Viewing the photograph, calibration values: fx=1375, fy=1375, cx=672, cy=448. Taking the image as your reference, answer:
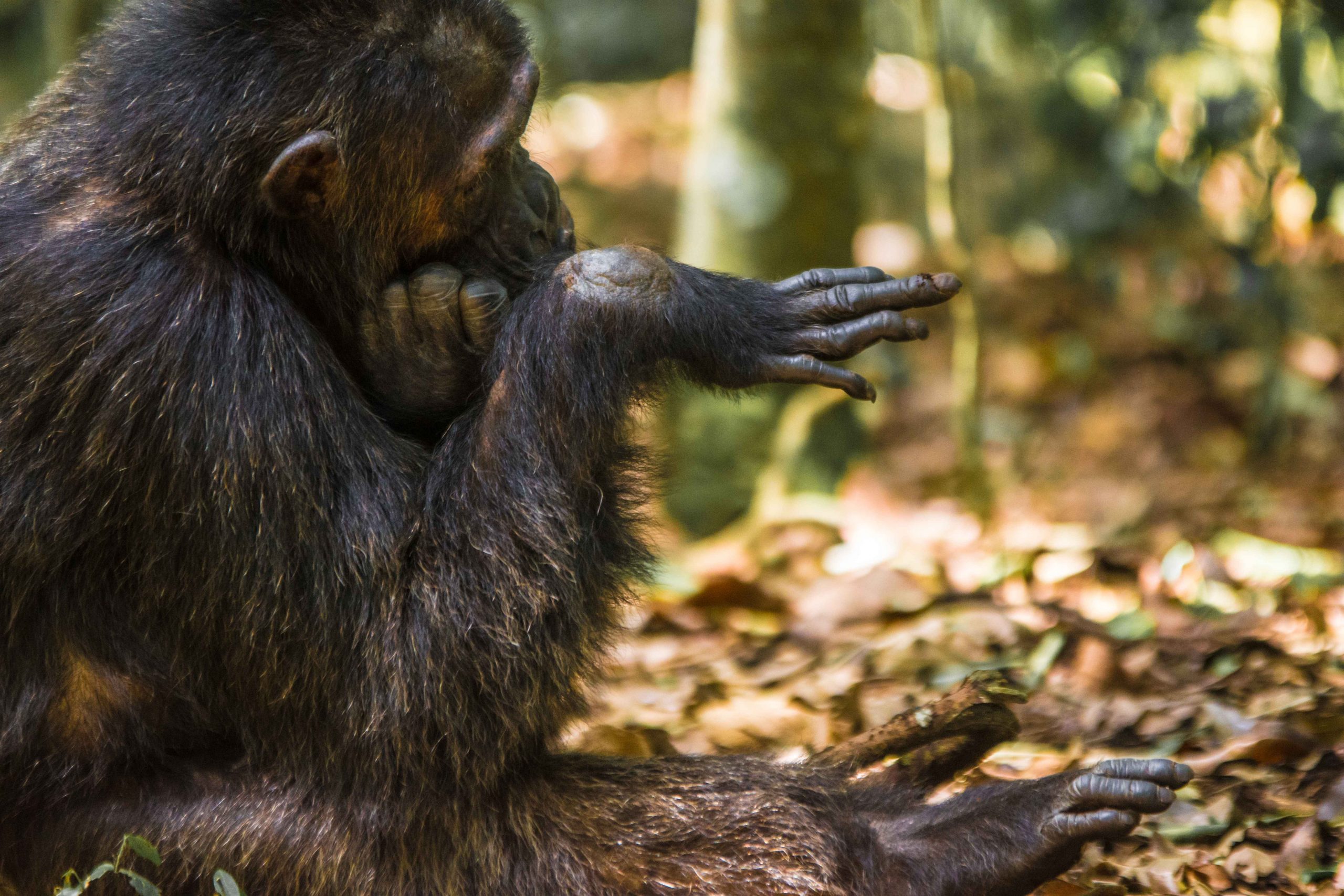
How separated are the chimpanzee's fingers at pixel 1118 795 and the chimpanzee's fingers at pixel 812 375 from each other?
104cm

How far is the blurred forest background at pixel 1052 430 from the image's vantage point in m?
4.46

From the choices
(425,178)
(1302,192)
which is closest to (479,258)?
(425,178)

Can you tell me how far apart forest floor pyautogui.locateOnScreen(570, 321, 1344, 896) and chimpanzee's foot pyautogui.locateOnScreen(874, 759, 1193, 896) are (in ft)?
1.29

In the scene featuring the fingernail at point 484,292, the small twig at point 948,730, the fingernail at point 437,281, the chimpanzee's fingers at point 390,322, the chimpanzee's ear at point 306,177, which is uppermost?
the chimpanzee's ear at point 306,177

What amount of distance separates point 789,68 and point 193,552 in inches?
186

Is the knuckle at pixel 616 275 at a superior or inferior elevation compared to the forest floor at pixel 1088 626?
superior

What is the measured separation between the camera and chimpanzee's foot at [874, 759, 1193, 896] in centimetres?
319

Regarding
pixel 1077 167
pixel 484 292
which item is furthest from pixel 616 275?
pixel 1077 167

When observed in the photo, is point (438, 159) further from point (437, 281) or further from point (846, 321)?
point (846, 321)

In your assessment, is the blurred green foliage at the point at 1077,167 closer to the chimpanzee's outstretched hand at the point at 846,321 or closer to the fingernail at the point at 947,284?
the chimpanzee's outstretched hand at the point at 846,321

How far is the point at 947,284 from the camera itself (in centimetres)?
321

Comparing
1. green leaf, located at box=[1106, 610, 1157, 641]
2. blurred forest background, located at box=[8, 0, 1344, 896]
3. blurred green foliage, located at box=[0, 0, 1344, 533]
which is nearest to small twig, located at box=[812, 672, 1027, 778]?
blurred forest background, located at box=[8, 0, 1344, 896]

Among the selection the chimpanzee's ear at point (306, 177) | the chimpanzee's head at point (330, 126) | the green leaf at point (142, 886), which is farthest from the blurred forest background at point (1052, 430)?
the green leaf at point (142, 886)

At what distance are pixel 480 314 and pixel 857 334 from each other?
3.02ft
